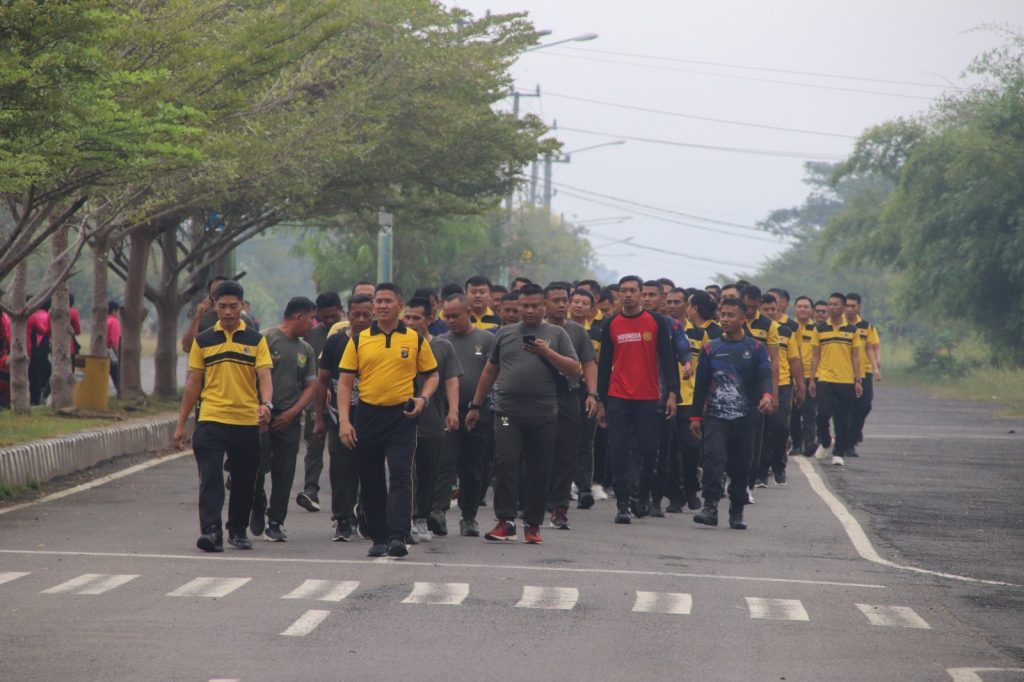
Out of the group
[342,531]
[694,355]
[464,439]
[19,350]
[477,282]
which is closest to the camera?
[342,531]

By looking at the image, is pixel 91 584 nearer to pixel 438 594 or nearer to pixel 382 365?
pixel 438 594

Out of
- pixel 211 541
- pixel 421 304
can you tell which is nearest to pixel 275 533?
pixel 211 541

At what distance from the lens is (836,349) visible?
826 inches

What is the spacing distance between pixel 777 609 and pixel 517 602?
4.65 feet

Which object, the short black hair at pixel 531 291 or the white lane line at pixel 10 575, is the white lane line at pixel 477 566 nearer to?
the white lane line at pixel 10 575

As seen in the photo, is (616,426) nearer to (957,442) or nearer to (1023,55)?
(957,442)

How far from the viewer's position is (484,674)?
7605 millimetres

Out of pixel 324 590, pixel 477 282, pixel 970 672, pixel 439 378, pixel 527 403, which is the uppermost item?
pixel 477 282

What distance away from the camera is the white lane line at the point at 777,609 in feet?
30.8

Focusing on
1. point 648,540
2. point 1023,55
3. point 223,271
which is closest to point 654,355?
point 648,540

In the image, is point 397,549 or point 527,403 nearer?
point 397,549

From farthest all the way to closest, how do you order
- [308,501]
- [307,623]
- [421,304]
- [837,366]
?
1. [837,366]
2. [308,501]
3. [421,304]
4. [307,623]

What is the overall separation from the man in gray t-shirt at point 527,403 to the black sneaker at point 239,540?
1757mm

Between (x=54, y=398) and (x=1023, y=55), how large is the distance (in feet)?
90.6
